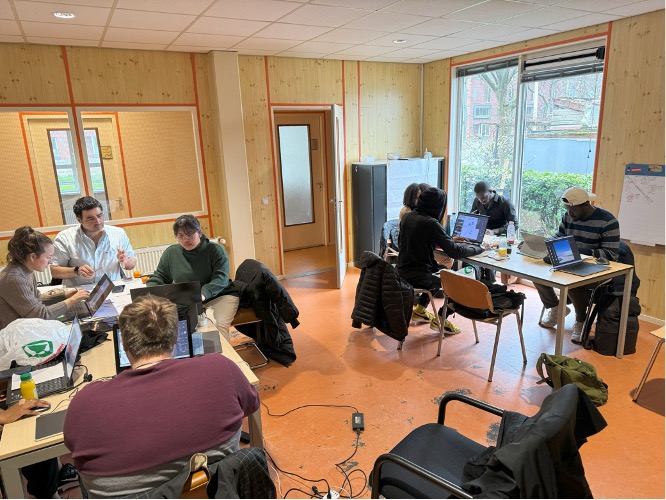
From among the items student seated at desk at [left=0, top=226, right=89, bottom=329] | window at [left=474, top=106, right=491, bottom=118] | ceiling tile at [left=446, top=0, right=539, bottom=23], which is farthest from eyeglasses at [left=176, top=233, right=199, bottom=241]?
window at [left=474, top=106, right=491, bottom=118]

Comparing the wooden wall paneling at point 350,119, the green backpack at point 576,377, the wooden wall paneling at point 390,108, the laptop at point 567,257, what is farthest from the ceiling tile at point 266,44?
the green backpack at point 576,377

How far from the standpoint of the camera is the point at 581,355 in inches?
149

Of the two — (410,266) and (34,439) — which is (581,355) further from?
(34,439)

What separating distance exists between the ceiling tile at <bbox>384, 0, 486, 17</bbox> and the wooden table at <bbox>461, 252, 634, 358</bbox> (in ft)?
6.74

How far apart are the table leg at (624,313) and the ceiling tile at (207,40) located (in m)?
4.06

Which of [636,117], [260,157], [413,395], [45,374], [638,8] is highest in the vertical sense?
[638,8]

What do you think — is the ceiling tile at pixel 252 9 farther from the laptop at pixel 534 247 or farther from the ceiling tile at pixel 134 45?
the laptop at pixel 534 247

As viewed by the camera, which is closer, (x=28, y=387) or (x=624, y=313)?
(x=28, y=387)

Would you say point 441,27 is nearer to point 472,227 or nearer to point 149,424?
point 472,227

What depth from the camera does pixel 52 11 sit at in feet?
10.9

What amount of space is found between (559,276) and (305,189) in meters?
4.75

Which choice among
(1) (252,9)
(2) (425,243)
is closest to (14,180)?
(1) (252,9)

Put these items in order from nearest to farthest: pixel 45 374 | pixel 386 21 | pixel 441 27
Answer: pixel 45 374 < pixel 386 21 < pixel 441 27

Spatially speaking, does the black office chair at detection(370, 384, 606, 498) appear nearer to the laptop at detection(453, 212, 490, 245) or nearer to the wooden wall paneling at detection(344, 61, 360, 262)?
the laptop at detection(453, 212, 490, 245)
